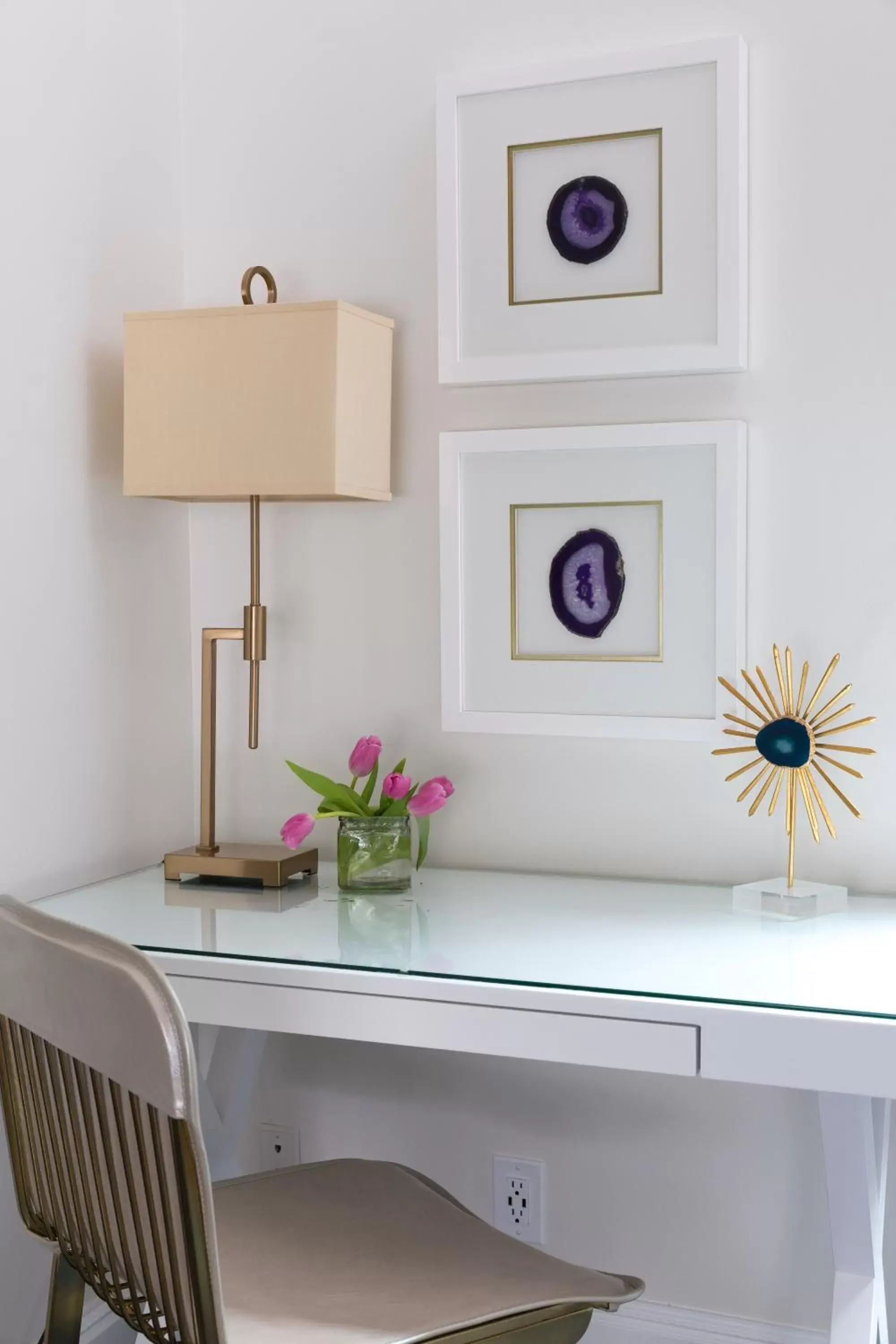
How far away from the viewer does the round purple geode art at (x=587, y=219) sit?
1.71 m

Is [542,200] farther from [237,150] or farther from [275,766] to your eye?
[275,766]

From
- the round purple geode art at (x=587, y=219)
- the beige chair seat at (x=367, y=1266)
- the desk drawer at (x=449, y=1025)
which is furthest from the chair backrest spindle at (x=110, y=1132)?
the round purple geode art at (x=587, y=219)

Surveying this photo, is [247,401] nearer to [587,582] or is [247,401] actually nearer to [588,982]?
[587,582]

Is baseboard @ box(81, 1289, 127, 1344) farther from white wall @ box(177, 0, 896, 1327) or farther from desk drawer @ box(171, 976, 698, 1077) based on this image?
desk drawer @ box(171, 976, 698, 1077)

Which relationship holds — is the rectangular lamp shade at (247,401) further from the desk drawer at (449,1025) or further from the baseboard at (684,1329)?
the baseboard at (684,1329)

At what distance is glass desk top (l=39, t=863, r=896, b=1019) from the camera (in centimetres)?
130

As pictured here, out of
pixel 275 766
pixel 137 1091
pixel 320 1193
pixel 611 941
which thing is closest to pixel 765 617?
pixel 611 941

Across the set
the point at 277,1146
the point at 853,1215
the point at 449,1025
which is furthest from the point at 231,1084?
the point at 853,1215

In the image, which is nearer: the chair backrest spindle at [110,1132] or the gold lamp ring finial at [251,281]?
the chair backrest spindle at [110,1132]

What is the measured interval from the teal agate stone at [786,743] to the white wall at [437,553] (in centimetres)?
12

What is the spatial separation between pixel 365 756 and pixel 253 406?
18.8 inches

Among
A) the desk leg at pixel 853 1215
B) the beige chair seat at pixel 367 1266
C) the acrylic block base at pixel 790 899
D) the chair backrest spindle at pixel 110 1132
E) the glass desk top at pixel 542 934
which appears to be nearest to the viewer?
the chair backrest spindle at pixel 110 1132

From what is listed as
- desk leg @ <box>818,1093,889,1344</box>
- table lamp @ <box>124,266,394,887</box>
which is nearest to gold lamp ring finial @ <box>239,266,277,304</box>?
table lamp @ <box>124,266,394,887</box>

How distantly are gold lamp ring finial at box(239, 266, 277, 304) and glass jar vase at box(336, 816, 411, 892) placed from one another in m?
0.69
